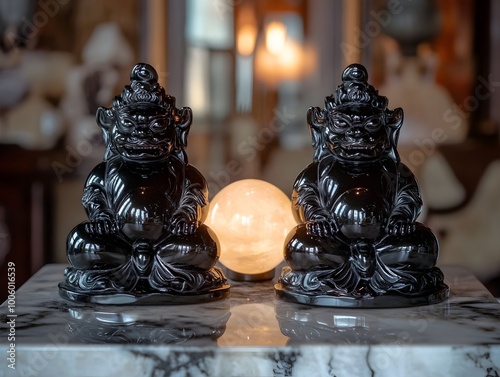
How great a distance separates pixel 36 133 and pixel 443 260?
4.89 feet

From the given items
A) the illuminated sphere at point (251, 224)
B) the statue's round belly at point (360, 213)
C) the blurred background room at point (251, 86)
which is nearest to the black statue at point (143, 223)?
the illuminated sphere at point (251, 224)

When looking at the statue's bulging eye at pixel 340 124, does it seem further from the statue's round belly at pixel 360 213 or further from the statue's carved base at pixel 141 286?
the statue's carved base at pixel 141 286

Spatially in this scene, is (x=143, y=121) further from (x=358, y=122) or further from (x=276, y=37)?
(x=276, y=37)

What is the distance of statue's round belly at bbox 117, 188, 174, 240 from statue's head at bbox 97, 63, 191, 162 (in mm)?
72

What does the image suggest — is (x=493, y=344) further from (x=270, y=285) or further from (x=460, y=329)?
(x=270, y=285)

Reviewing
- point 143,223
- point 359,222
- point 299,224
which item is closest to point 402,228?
point 359,222

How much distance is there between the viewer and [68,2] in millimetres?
2666

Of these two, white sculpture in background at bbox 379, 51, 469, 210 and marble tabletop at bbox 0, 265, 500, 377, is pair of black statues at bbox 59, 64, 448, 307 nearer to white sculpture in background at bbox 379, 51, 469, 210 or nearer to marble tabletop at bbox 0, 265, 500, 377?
marble tabletop at bbox 0, 265, 500, 377

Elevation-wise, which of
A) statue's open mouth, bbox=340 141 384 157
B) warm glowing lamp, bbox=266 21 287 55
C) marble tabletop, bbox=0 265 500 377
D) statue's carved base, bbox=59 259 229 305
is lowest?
marble tabletop, bbox=0 265 500 377

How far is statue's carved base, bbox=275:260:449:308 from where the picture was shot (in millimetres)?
1193

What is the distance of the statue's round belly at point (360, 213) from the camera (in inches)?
47.4

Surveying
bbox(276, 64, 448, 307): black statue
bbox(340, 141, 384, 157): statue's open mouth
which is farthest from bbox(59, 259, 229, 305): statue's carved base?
bbox(340, 141, 384, 157): statue's open mouth

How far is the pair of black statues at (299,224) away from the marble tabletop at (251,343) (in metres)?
0.06

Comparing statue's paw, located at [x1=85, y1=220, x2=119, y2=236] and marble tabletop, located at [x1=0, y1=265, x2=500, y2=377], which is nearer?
marble tabletop, located at [x1=0, y1=265, x2=500, y2=377]
